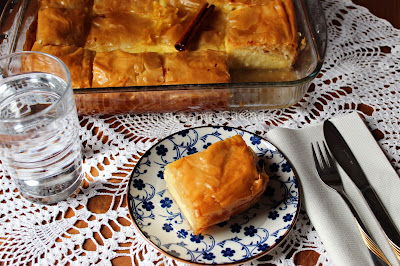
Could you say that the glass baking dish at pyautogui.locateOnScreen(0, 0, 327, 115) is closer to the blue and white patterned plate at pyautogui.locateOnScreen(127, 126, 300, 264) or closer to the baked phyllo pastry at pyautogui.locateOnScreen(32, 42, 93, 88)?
the baked phyllo pastry at pyautogui.locateOnScreen(32, 42, 93, 88)

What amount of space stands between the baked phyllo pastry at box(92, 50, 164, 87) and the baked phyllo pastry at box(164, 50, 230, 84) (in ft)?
0.15

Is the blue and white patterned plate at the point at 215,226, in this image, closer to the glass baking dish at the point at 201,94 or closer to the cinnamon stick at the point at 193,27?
the glass baking dish at the point at 201,94

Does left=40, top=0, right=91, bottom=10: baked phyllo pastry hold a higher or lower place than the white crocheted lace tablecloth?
higher

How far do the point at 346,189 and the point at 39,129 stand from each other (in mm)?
986

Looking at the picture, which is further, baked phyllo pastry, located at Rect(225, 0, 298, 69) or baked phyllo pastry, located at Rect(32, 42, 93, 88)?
baked phyllo pastry, located at Rect(225, 0, 298, 69)

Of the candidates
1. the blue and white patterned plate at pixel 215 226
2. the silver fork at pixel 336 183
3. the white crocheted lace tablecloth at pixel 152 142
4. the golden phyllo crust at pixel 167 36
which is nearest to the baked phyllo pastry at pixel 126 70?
the golden phyllo crust at pixel 167 36

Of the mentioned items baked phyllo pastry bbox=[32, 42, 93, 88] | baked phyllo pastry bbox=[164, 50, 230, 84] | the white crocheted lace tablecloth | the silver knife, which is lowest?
the white crocheted lace tablecloth

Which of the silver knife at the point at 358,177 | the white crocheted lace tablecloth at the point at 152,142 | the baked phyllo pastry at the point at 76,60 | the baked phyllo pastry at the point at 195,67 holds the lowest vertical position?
the white crocheted lace tablecloth at the point at 152,142

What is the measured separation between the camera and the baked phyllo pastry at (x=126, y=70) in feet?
5.93

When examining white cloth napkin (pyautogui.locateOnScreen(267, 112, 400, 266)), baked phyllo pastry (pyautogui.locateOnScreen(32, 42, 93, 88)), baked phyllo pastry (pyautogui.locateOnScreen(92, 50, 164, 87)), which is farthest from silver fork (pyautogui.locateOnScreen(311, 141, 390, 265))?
baked phyllo pastry (pyautogui.locateOnScreen(32, 42, 93, 88))

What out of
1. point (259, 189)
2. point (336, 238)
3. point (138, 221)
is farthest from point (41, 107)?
point (336, 238)

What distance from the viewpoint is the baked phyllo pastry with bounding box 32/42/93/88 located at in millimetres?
1799

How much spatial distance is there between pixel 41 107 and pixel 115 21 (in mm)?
728

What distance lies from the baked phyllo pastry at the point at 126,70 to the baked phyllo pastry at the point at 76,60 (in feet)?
0.11
